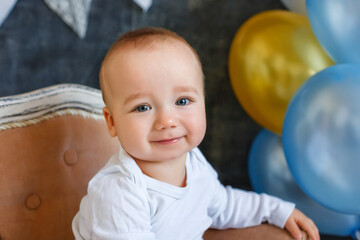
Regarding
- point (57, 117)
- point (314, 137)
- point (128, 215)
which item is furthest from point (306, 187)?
point (57, 117)

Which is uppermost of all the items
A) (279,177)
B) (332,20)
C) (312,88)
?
(332,20)

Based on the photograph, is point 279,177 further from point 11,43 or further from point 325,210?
point 11,43

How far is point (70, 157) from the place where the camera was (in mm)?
1167

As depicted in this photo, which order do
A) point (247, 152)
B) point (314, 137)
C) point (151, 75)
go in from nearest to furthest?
point (151, 75) < point (314, 137) < point (247, 152)

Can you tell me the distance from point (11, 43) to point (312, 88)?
1004mm

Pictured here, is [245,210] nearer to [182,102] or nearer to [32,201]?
[182,102]

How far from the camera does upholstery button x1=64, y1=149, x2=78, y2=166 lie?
1165 mm

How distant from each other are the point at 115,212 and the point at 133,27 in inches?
36.4

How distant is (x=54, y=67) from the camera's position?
1440mm

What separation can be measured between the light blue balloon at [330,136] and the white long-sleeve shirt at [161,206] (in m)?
0.16

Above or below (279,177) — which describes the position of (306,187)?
above

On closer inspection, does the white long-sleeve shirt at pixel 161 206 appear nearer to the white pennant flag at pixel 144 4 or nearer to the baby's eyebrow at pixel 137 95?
the baby's eyebrow at pixel 137 95

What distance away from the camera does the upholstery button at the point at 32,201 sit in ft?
3.61

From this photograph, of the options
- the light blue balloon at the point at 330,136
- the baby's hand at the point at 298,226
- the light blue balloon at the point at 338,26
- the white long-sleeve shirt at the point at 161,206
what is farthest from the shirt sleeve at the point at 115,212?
the light blue balloon at the point at 338,26
